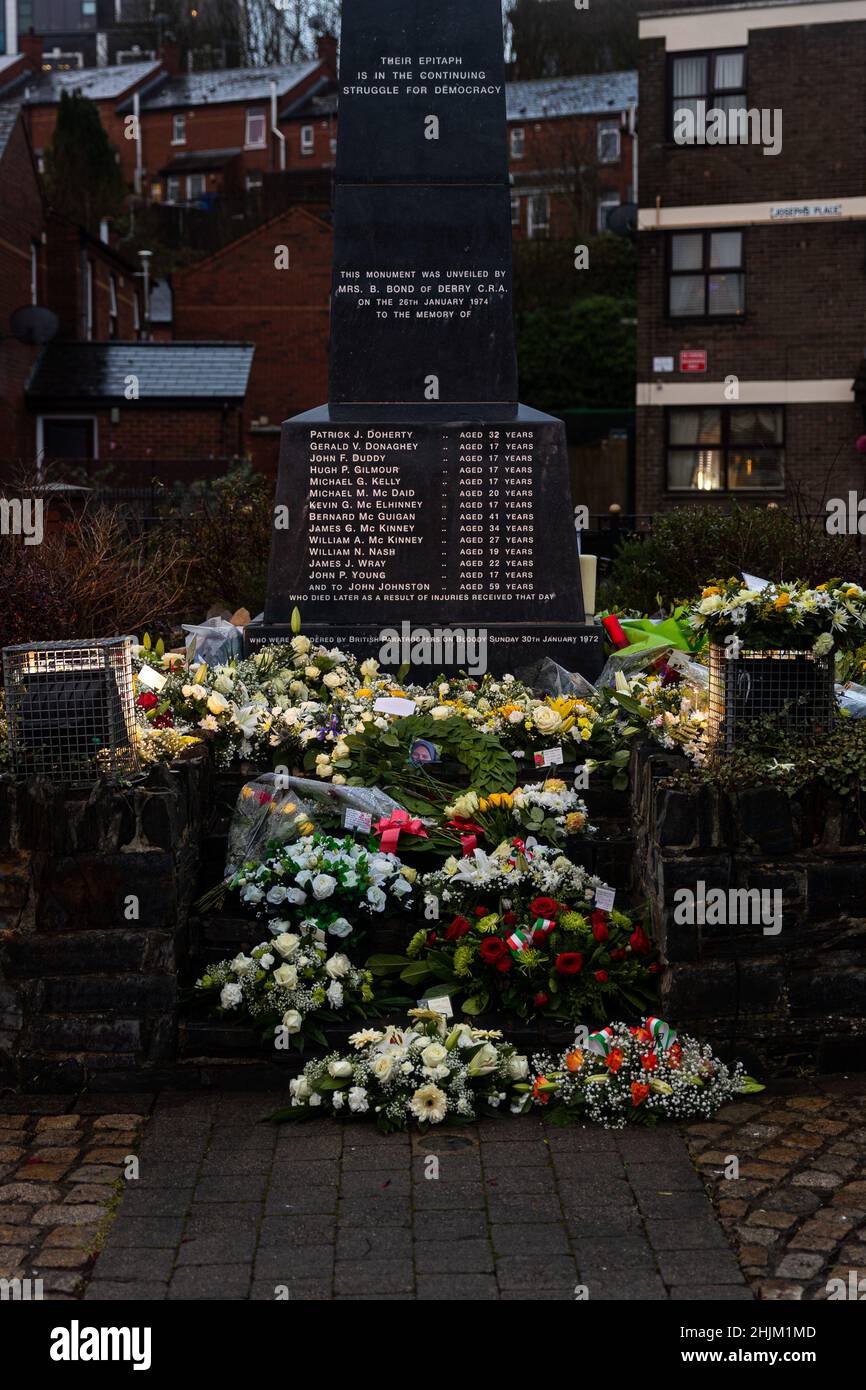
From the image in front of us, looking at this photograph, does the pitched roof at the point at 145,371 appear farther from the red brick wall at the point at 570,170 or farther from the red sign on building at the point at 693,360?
the red brick wall at the point at 570,170

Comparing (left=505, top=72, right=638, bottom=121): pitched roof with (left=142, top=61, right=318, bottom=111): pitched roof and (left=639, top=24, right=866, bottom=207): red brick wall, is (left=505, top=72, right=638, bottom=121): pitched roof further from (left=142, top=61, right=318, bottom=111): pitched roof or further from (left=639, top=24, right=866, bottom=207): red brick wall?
(left=639, top=24, right=866, bottom=207): red brick wall

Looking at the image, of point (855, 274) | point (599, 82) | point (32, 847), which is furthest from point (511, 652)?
point (599, 82)

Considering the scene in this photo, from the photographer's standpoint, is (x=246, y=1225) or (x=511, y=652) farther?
(x=511, y=652)

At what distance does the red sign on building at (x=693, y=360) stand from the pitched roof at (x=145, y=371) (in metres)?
9.61

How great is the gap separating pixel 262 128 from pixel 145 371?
33.6m

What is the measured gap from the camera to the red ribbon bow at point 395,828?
6.20 metres

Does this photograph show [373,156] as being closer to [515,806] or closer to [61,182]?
[515,806]

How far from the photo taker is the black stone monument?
28.7 ft

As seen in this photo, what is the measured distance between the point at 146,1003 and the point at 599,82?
190 ft

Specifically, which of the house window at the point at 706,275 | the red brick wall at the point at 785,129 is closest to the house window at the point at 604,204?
the red brick wall at the point at 785,129

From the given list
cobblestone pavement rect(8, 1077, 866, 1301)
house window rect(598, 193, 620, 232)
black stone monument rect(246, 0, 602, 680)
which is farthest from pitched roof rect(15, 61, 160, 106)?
cobblestone pavement rect(8, 1077, 866, 1301)

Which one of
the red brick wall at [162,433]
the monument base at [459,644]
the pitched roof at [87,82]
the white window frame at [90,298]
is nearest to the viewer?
the monument base at [459,644]

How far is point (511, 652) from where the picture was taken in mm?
8680

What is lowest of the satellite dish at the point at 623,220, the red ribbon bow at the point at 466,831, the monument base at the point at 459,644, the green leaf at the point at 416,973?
the green leaf at the point at 416,973
